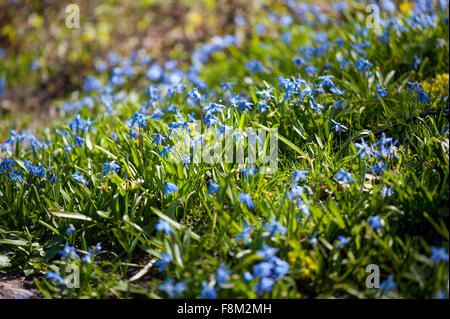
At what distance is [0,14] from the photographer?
725cm

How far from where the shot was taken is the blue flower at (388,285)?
1.83 meters

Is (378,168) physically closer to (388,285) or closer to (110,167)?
(388,285)

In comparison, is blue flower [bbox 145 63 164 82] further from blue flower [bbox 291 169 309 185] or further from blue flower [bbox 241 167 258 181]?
blue flower [bbox 291 169 309 185]

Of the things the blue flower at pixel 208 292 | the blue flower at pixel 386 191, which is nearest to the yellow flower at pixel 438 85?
the blue flower at pixel 386 191

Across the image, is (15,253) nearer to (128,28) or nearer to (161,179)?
(161,179)

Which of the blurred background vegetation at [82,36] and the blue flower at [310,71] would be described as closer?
the blue flower at [310,71]

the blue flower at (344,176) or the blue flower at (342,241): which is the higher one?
the blue flower at (344,176)

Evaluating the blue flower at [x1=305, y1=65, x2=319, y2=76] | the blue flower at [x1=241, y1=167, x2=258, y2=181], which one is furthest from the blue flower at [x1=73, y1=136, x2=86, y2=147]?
the blue flower at [x1=305, y1=65, x2=319, y2=76]

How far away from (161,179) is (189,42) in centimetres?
463

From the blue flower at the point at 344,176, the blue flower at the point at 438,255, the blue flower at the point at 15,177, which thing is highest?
the blue flower at the point at 15,177

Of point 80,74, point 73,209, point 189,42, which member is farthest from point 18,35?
point 73,209

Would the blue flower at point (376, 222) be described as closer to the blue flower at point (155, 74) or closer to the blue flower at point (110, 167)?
the blue flower at point (110, 167)

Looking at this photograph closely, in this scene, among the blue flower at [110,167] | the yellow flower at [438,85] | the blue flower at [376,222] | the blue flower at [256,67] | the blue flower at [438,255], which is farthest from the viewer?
the blue flower at [256,67]

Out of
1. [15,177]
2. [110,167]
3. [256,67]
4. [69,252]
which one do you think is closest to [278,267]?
[69,252]
